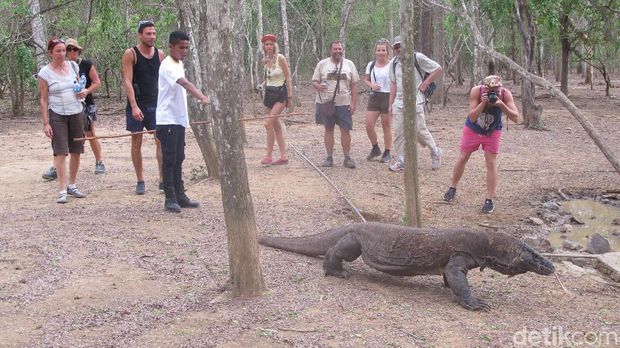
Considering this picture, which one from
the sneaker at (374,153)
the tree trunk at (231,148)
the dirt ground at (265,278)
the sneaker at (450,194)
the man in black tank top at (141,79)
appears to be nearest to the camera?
the dirt ground at (265,278)

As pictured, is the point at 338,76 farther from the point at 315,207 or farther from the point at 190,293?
the point at 190,293

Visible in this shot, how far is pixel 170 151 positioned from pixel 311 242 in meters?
1.97

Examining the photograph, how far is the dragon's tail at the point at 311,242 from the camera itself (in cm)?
534

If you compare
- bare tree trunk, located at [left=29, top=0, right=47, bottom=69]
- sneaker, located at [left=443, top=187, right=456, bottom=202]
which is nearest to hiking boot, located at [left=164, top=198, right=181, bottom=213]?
sneaker, located at [left=443, top=187, right=456, bottom=202]

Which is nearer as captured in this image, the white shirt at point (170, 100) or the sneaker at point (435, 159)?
→ the white shirt at point (170, 100)

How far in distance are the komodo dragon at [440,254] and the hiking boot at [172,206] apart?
2134 millimetres

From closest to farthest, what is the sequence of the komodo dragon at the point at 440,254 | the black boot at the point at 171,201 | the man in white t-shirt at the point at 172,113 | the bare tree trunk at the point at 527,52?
the komodo dragon at the point at 440,254 → the man in white t-shirt at the point at 172,113 → the black boot at the point at 171,201 → the bare tree trunk at the point at 527,52

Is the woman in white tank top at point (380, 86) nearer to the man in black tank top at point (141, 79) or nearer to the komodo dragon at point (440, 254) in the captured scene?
the man in black tank top at point (141, 79)

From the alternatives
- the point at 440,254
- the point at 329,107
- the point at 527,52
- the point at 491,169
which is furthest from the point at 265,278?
the point at 527,52

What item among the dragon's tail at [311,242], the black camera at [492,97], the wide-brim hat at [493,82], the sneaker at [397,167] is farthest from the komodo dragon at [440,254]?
the sneaker at [397,167]

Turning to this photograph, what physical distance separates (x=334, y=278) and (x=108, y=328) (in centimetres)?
179

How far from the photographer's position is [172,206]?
670 centimetres

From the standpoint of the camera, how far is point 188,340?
147 inches

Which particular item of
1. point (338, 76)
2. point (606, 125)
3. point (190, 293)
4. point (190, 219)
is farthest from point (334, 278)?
point (606, 125)
